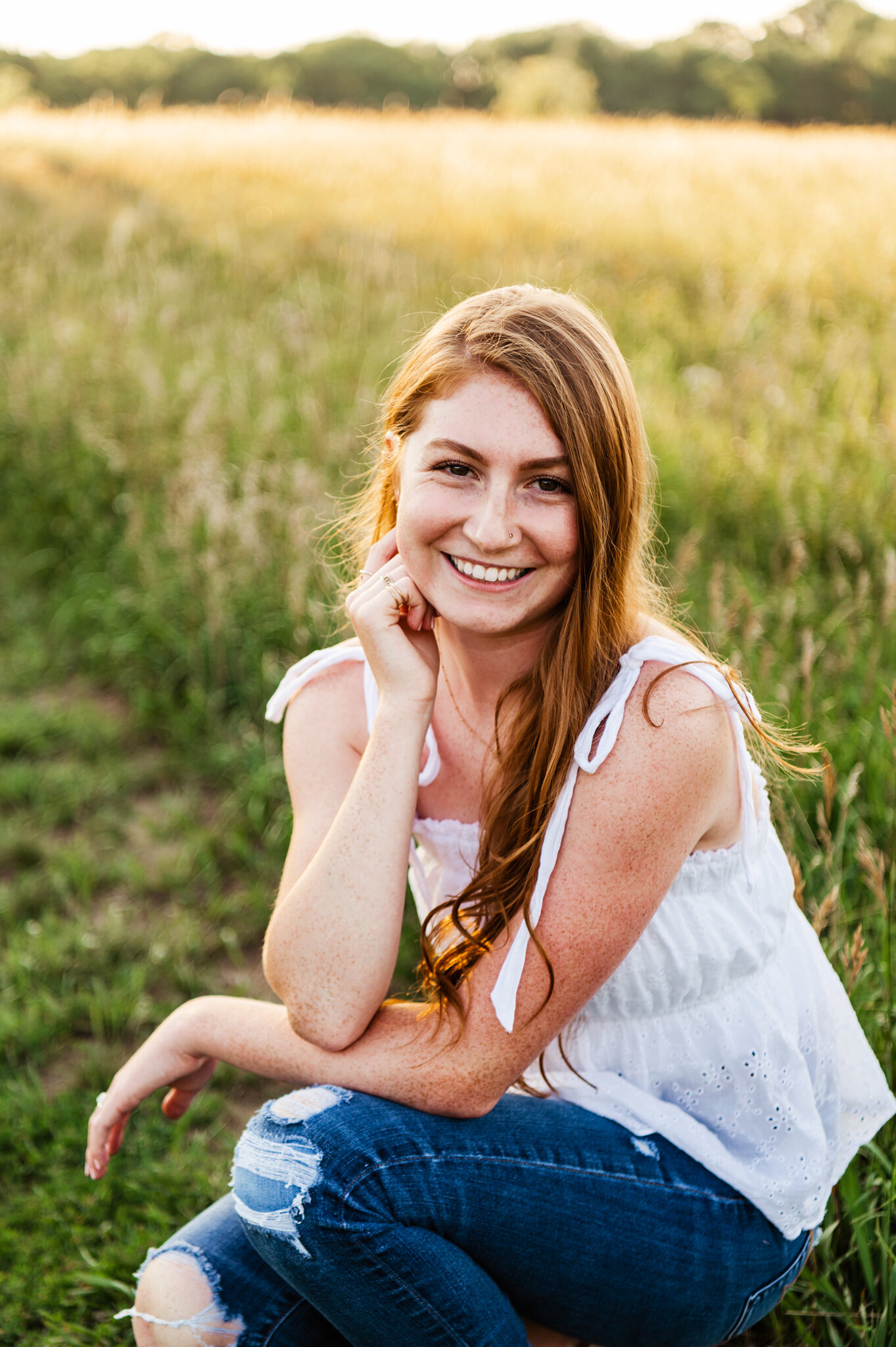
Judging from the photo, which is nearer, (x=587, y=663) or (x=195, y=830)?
(x=587, y=663)

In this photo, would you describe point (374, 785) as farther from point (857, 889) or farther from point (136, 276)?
point (136, 276)

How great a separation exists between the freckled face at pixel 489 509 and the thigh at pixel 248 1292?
1053mm

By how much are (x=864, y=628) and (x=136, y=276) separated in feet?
16.5

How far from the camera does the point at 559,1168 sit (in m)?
1.54

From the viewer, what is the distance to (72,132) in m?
10.6

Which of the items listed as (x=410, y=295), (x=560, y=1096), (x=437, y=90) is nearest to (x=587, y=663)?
(x=560, y=1096)

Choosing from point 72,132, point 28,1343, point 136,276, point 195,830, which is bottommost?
point 28,1343

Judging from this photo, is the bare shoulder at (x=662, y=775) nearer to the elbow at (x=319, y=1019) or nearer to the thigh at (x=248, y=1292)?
the elbow at (x=319, y=1019)

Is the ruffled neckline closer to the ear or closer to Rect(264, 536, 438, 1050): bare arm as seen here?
Rect(264, 536, 438, 1050): bare arm

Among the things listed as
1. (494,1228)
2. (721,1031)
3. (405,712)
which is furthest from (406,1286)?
(405,712)

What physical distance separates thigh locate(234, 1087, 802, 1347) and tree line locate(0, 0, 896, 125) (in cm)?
3042

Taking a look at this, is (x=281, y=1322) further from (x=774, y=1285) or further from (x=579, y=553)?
(x=579, y=553)

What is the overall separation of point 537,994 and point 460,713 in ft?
1.89

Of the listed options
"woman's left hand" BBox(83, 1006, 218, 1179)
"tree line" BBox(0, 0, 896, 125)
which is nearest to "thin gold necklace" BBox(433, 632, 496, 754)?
"woman's left hand" BBox(83, 1006, 218, 1179)
